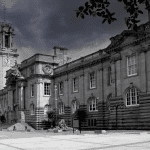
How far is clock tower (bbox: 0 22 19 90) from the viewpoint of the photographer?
3625 inches

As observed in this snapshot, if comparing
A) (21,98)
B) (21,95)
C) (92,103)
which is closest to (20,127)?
(21,98)

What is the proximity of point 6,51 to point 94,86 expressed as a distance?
183 ft

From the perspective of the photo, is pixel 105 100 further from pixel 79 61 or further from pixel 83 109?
pixel 79 61

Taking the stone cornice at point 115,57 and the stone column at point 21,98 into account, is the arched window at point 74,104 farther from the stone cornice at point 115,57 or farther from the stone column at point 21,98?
the stone cornice at point 115,57

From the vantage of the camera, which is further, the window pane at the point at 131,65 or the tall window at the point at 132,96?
the window pane at the point at 131,65

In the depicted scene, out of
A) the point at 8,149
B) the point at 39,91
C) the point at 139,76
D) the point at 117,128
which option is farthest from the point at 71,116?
the point at 8,149

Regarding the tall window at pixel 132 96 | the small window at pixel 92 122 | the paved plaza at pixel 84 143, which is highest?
the tall window at pixel 132 96

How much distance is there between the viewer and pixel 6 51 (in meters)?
93.1

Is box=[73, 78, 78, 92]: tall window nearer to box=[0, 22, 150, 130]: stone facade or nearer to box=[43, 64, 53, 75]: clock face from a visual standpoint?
box=[0, 22, 150, 130]: stone facade

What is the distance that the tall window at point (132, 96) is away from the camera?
109ft

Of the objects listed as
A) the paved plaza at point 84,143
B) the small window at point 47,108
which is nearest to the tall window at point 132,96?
the paved plaza at point 84,143

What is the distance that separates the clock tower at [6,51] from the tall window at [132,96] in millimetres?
65022

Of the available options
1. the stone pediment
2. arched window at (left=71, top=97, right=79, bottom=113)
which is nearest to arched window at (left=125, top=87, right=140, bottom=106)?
the stone pediment

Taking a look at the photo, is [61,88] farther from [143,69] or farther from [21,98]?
[143,69]
